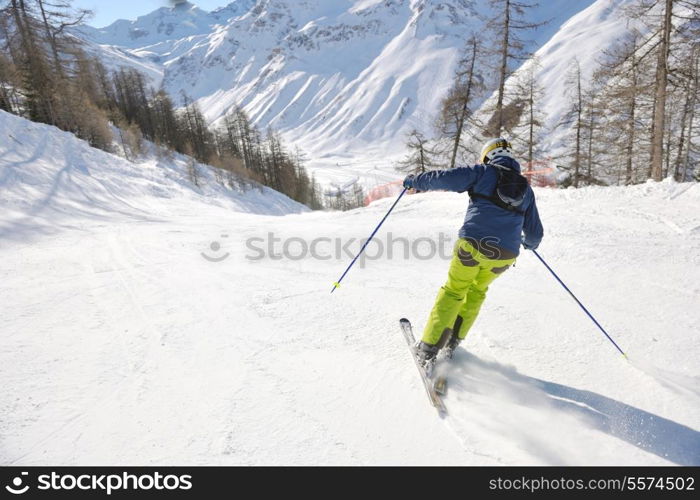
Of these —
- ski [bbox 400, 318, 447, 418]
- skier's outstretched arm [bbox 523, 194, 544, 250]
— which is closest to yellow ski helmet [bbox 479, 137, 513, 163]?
skier's outstretched arm [bbox 523, 194, 544, 250]

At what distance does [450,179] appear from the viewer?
3006mm

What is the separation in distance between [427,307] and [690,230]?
5.21 metres

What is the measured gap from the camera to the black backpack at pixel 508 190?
2896mm

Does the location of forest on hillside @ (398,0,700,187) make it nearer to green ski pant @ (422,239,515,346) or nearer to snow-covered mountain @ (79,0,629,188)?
green ski pant @ (422,239,515,346)

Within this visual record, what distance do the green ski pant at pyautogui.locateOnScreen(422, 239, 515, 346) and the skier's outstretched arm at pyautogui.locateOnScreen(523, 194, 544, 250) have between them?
0.53 metres

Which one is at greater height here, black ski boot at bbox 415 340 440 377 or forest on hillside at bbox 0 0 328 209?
forest on hillside at bbox 0 0 328 209

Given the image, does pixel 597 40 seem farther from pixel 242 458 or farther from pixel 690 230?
pixel 242 458

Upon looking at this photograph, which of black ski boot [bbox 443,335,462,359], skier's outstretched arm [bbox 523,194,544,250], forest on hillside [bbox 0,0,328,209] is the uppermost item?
forest on hillside [bbox 0,0,328,209]

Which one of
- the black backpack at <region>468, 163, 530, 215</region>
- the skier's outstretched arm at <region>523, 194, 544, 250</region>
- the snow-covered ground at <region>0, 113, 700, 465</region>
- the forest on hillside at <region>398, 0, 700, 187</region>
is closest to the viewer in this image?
the snow-covered ground at <region>0, 113, 700, 465</region>

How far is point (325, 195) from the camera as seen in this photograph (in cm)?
8125

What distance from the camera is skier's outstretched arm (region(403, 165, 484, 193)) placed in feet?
9.72

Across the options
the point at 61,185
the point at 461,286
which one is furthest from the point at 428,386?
the point at 61,185

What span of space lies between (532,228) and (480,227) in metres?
0.81

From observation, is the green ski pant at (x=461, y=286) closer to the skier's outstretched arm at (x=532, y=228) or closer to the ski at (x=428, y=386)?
the ski at (x=428, y=386)
